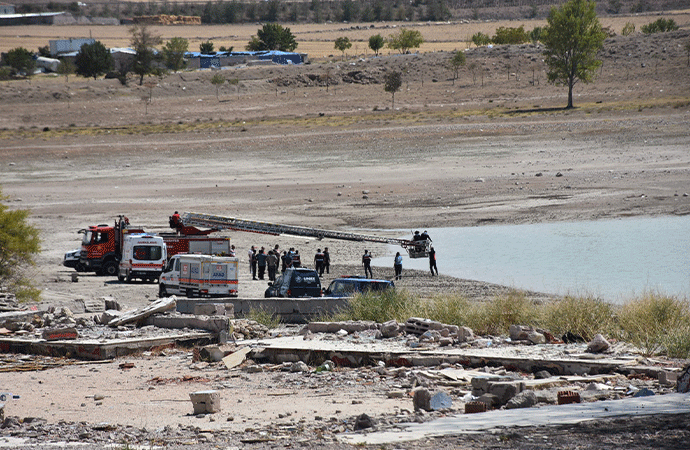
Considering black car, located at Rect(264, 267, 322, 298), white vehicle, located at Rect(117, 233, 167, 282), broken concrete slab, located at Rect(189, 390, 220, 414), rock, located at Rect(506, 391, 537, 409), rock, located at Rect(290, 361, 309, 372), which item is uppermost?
rock, located at Rect(506, 391, 537, 409)

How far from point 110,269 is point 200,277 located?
7083 millimetres

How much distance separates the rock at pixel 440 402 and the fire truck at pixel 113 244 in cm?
2029

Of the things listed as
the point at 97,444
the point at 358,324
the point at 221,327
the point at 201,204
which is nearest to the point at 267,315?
the point at 221,327

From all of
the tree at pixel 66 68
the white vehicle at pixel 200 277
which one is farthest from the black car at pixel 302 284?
the tree at pixel 66 68

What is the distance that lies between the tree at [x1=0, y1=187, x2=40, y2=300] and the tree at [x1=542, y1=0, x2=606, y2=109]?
57152 mm

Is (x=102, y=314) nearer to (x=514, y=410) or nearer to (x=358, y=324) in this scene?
(x=358, y=324)

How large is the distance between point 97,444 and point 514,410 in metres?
5.03

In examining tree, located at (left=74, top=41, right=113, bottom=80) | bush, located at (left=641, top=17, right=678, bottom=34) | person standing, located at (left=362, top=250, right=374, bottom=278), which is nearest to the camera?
person standing, located at (left=362, top=250, right=374, bottom=278)

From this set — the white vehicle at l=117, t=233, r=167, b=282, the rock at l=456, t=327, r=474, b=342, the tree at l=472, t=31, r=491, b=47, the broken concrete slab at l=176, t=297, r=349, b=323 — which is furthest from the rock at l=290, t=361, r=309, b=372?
the tree at l=472, t=31, r=491, b=47

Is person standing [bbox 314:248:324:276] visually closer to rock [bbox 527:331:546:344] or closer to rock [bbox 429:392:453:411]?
rock [bbox 527:331:546:344]

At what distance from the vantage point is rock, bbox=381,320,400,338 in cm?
1745

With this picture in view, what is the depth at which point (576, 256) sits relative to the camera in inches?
1160

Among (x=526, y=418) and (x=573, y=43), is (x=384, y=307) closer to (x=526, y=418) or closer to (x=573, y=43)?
(x=526, y=418)

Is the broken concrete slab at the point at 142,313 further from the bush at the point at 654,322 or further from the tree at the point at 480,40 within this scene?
the tree at the point at 480,40
